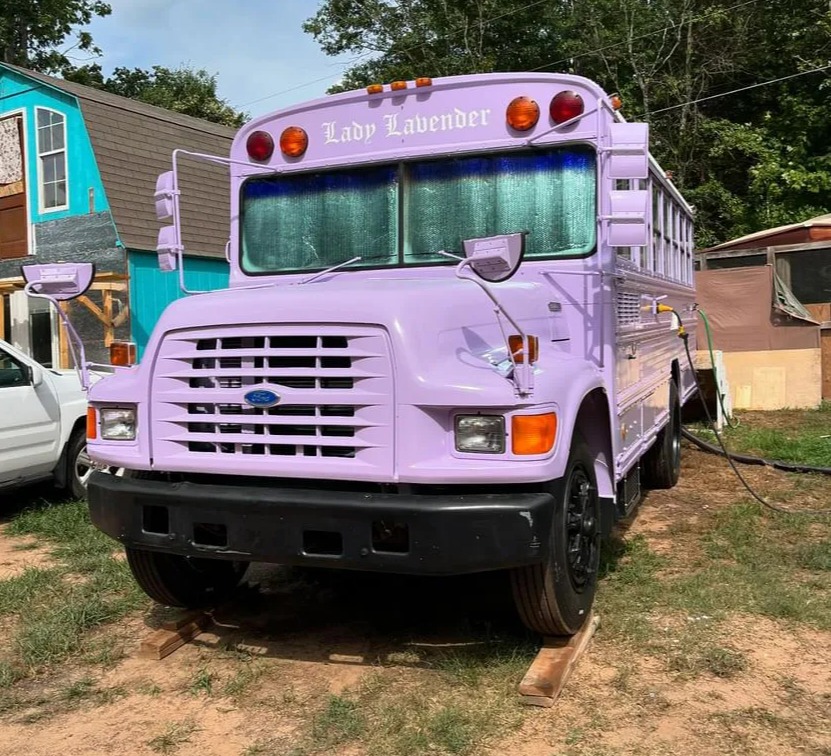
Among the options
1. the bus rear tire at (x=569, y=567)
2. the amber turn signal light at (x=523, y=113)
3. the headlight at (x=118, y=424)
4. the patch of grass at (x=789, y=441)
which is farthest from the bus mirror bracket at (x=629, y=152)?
the patch of grass at (x=789, y=441)

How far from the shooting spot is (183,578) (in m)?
4.15

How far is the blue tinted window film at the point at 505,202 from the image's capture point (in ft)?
13.3

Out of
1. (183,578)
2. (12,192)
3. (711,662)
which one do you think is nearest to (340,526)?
(183,578)

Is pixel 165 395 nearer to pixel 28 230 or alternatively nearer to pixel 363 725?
pixel 363 725

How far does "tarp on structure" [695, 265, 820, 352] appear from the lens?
11.9 m

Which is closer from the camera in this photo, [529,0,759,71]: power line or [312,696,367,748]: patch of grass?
[312,696,367,748]: patch of grass

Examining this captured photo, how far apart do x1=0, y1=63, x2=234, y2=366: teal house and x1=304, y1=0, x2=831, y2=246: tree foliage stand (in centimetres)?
1245

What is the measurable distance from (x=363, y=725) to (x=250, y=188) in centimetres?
297

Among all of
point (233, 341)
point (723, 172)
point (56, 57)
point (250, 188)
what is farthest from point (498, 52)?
point (233, 341)

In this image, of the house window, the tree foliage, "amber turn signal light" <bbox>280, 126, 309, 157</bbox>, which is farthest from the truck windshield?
the tree foliage

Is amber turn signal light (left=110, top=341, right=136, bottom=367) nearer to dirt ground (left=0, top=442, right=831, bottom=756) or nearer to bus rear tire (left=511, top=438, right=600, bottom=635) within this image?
dirt ground (left=0, top=442, right=831, bottom=756)

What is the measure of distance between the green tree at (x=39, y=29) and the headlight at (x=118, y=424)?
2878 cm

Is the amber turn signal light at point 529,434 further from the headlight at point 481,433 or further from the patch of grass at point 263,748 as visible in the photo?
the patch of grass at point 263,748

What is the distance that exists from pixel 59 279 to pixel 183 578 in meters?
1.58
